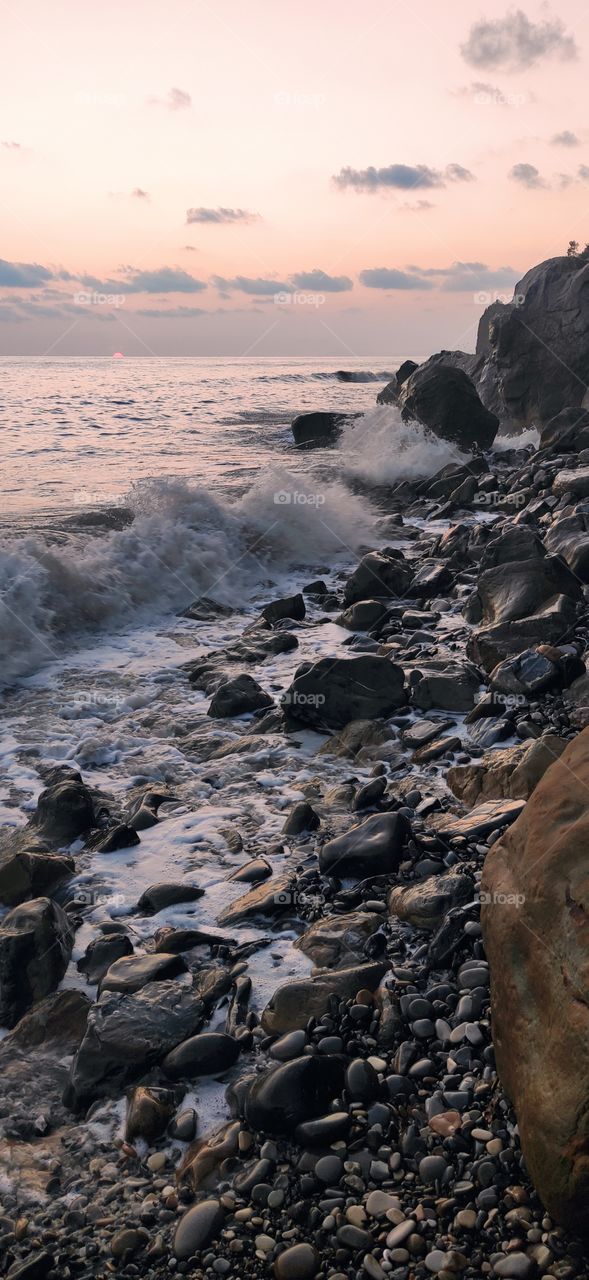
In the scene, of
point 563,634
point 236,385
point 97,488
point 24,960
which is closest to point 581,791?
point 24,960

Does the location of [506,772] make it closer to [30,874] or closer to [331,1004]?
[331,1004]

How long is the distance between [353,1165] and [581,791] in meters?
1.56

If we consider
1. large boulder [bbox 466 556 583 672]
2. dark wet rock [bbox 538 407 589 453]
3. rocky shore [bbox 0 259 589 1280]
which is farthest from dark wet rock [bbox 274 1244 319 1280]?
dark wet rock [bbox 538 407 589 453]

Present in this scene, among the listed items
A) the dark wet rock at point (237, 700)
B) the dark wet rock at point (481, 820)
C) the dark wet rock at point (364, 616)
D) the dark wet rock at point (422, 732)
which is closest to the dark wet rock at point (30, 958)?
the dark wet rock at point (481, 820)

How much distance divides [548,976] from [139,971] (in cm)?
218

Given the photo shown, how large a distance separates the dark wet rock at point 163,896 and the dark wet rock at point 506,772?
1858 millimetres

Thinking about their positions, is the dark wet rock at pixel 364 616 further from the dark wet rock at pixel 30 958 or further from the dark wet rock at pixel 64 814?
the dark wet rock at pixel 30 958

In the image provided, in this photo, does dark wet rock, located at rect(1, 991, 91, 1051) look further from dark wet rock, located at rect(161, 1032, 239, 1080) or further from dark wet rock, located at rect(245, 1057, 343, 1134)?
dark wet rock, located at rect(245, 1057, 343, 1134)

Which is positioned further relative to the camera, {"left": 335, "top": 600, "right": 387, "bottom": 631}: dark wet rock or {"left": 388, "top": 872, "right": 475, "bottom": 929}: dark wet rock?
{"left": 335, "top": 600, "right": 387, "bottom": 631}: dark wet rock

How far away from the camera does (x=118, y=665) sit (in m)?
9.53

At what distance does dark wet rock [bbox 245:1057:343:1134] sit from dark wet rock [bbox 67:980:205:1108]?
0.57 meters

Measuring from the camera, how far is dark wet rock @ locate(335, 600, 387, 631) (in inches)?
389

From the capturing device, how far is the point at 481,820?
4.93 meters

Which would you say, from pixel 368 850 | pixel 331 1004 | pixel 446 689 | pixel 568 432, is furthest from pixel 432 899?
pixel 568 432
